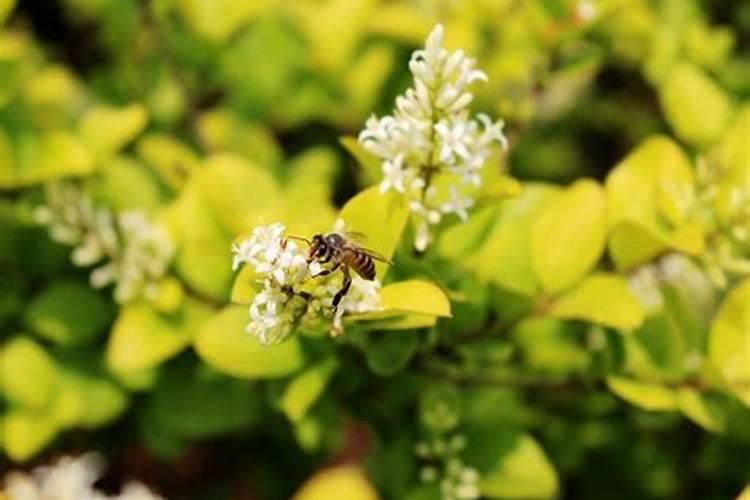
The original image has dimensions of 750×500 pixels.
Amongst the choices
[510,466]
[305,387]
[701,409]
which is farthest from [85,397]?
[701,409]

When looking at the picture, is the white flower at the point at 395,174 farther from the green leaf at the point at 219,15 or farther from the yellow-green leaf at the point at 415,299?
the green leaf at the point at 219,15

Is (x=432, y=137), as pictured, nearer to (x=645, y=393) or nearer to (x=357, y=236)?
(x=357, y=236)

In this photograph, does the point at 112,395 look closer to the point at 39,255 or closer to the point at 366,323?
the point at 39,255

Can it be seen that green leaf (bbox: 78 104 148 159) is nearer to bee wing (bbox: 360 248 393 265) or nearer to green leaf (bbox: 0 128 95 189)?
green leaf (bbox: 0 128 95 189)

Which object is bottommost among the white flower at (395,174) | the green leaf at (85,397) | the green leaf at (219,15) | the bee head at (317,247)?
the bee head at (317,247)

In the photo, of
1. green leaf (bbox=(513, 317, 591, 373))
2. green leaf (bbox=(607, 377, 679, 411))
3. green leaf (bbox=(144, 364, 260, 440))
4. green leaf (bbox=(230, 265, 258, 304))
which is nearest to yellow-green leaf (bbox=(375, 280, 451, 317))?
green leaf (bbox=(230, 265, 258, 304))

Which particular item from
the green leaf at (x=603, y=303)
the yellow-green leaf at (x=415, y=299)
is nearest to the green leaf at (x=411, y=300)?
the yellow-green leaf at (x=415, y=299)
